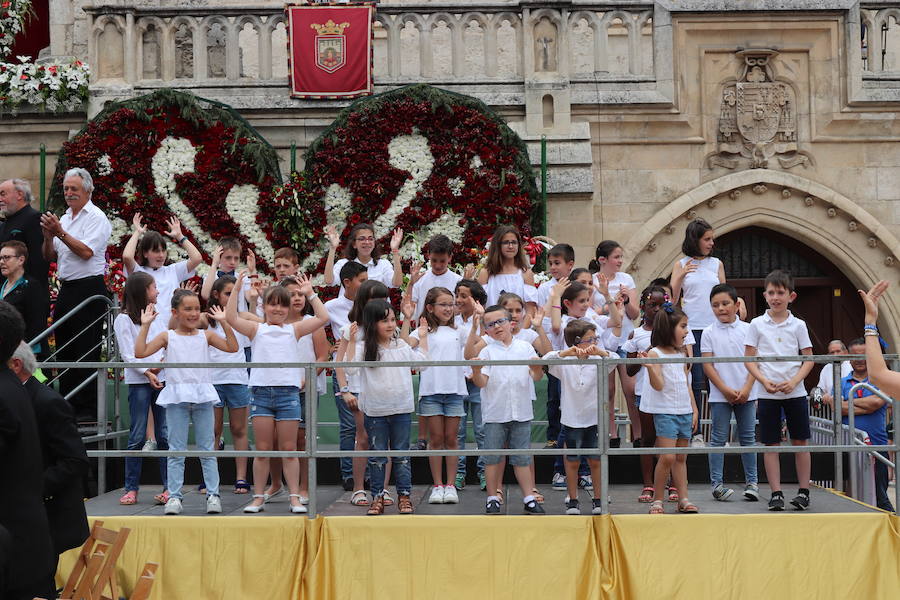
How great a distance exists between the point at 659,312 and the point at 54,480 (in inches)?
166

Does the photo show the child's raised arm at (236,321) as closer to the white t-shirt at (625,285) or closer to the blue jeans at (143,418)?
the blue jeans at (143,418)

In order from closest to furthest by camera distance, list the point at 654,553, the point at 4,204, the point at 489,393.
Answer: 1. the point at 654,553
2. the point at 489,393
3. the point at 4,204

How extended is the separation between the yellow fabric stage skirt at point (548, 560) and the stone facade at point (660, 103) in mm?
7040

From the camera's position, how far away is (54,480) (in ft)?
17.4

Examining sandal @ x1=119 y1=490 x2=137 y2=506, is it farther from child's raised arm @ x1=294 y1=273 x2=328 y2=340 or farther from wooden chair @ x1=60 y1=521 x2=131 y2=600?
child's raised arm @ x1=294 y1=273 x2=328 y2=340

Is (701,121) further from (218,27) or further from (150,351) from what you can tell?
(150,351)

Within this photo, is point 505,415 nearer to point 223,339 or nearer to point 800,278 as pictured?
point 223,339

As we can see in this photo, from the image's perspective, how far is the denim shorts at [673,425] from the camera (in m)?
7.57

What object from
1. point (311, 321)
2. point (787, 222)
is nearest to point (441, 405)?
point (311, 321)

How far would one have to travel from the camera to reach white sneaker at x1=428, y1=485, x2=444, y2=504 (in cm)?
766

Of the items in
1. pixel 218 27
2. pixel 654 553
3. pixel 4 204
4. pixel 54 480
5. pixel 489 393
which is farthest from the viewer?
pixel 218 27

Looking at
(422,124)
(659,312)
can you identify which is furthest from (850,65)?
(659,312)

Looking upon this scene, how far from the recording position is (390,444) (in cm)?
773

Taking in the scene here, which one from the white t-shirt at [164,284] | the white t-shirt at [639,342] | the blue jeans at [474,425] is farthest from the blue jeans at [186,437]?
the white t-shirt at [639,342]
